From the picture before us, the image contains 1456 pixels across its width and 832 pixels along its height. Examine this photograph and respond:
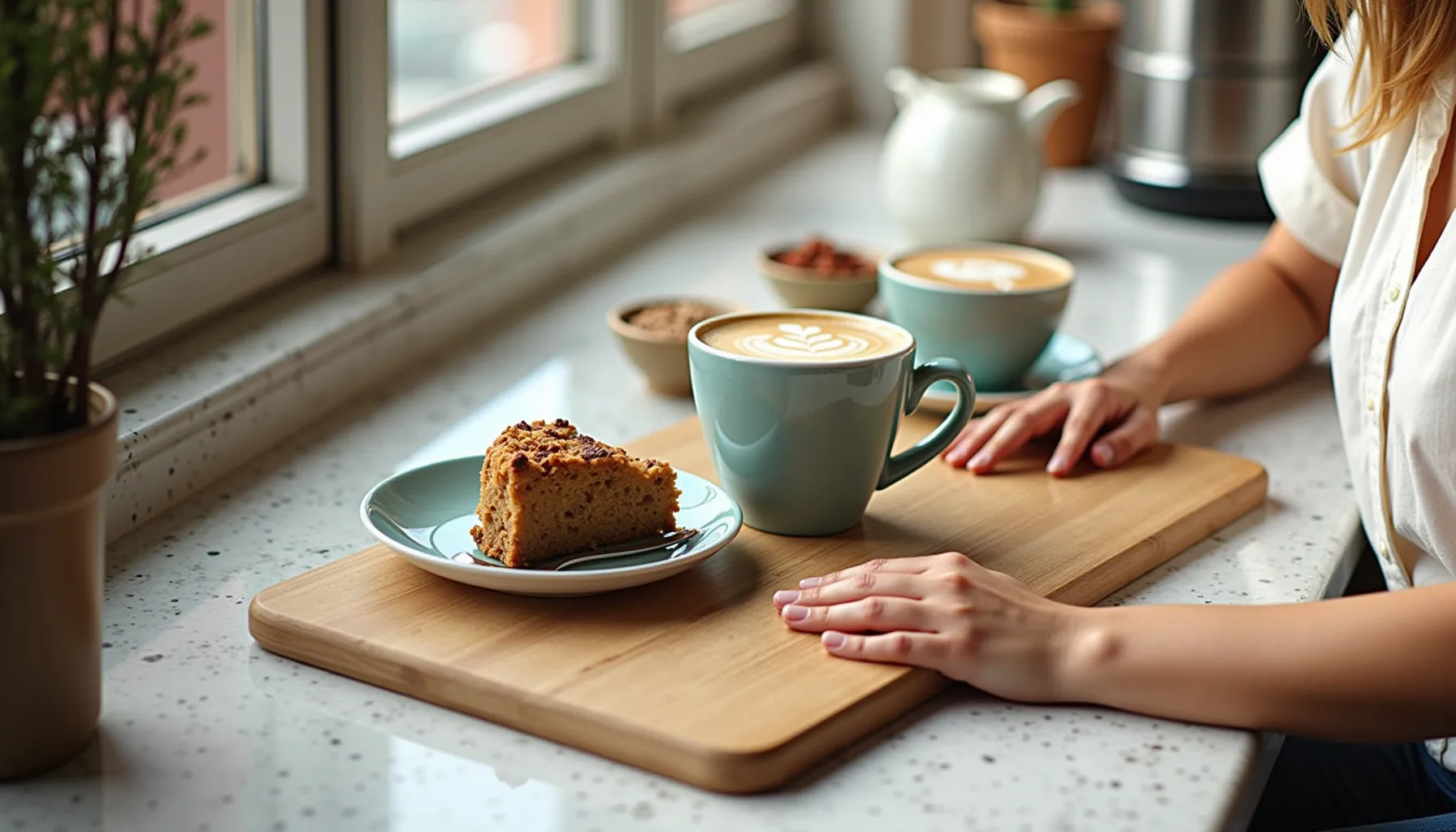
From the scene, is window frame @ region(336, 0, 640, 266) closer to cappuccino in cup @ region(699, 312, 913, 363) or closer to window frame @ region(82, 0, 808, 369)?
window frame @ region(82, 0, 808, 369)

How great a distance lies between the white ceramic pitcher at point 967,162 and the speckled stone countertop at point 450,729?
443 mm

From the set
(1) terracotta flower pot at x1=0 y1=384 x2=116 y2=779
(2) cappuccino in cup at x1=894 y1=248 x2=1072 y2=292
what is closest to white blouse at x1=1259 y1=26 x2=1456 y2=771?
(2) cappuccino in cup at x1=894 y1=248 x2=1072 y2=292

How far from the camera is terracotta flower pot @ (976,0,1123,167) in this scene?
206cm

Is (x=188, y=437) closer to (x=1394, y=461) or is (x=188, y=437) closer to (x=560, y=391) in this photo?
(x=560, y=391)

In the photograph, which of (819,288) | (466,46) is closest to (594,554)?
(819,288)

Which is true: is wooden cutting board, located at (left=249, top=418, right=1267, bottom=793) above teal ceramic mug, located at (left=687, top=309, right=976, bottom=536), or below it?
below

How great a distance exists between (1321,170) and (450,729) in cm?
83

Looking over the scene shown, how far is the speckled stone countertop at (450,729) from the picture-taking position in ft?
2.30

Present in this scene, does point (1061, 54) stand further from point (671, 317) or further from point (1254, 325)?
point (671, 317)

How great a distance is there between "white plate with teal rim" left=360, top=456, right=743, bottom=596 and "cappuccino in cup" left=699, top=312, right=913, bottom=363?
0.09 metres

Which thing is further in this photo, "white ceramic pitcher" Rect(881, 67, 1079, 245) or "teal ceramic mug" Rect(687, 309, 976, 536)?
"white ceramic pitcher" Rect(881, 67, 1079, 245)

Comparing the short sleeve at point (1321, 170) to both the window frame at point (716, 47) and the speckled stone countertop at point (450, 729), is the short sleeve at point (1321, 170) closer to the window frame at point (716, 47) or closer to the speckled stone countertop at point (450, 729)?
the speckled stone countertop at point (450, 729)

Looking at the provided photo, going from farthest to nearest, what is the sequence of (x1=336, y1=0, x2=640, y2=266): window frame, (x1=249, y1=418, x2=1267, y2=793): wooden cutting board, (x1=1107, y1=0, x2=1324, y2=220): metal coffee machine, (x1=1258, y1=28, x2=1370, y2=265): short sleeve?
(x1=1107, y1=0, x2=1324, y2=220): metal coffee machine → (x1=336, y1=0, x2=640, y2=266): window frame → (x1=1258, y1=28, x2=1370, y2=265): short sleeve → (x1=249, y1=418, x2=1267, y2=793): wooden cutting board

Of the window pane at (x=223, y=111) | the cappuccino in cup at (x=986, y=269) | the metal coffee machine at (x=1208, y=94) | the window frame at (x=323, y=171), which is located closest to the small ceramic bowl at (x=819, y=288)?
the cappuccino in cup at (x=986, y=269)
